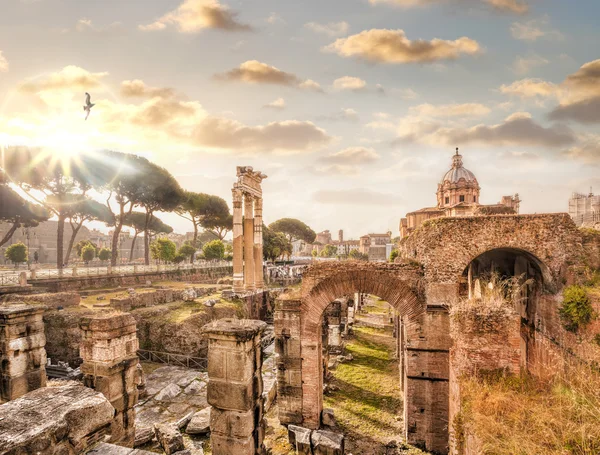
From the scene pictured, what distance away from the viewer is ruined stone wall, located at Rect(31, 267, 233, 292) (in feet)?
61.6

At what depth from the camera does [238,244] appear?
1777cm

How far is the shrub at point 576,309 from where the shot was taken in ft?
21.7

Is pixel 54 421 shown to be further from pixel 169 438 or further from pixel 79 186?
pixel 79 186

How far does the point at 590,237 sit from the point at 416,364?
4.96 m

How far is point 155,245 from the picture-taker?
30969 mm

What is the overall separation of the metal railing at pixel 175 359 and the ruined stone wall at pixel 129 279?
1146cm

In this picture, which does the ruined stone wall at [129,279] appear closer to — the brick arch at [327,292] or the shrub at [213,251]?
the shrub at [213,251]

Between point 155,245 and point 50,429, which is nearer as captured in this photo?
point 50,429

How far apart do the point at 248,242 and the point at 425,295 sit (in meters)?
12.6

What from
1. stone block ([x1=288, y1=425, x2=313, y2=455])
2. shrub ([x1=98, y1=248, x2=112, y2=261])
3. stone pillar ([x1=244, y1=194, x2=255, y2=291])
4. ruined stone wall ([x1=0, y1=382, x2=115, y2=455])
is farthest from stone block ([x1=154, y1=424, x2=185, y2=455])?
shrub ([x1=98, y1=248, x2=112, y2=261])

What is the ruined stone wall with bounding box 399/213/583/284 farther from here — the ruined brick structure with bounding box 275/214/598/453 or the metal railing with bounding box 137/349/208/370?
the metal railing with bounding box 137/349/208/370

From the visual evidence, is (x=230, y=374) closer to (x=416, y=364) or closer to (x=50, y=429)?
(x=50, y=429)

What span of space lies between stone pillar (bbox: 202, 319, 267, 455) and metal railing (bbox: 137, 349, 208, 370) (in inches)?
296

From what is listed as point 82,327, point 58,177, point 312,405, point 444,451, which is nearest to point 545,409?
point 444,451
